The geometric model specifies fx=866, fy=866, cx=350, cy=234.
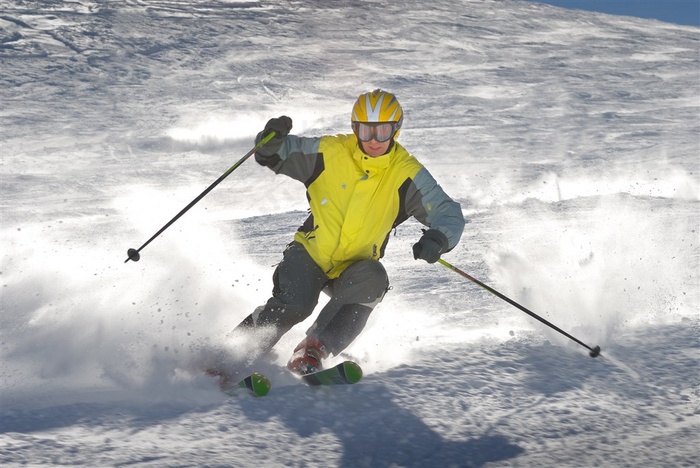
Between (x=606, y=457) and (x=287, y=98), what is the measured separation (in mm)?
11596

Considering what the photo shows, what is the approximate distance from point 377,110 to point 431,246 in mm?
729

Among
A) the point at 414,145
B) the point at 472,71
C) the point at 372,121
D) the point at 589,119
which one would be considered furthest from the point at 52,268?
the point at 472,71

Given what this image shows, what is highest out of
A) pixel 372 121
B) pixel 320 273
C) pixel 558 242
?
pixel 372 121

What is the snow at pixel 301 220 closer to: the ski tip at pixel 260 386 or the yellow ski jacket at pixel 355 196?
the ski tip at pixel 260 386

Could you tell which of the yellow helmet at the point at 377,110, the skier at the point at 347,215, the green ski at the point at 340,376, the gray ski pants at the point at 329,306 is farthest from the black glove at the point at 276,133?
the green ski at the point at 340,376

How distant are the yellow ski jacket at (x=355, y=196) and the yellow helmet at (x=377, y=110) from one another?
5.6 inches

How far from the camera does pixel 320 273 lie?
14.3 ft

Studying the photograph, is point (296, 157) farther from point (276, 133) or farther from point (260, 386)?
point (260, 386)

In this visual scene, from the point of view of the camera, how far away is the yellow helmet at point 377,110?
4172 mm

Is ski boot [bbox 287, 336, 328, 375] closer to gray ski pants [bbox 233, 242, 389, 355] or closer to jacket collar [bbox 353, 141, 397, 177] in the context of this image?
gray ski pants [bbox 233, 242, 389, 355]

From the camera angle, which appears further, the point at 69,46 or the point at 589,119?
the point at 69,46

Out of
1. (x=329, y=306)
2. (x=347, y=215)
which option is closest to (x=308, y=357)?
(x=329, y=306)

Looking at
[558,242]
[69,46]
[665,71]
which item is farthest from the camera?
Result: [665,71]

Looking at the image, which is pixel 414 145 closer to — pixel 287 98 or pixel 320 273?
pixel 287 98
